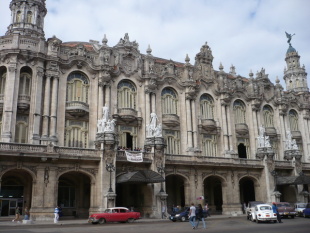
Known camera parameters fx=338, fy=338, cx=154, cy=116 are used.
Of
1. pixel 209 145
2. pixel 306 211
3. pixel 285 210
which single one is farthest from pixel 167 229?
pixel 209 145

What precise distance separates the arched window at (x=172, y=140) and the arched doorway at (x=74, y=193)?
34.3 ft

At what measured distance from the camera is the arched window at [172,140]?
1581 inches

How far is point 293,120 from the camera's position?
52.8 metres

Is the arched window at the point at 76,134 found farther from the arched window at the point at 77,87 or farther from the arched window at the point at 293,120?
the arched window at the point at 293,120

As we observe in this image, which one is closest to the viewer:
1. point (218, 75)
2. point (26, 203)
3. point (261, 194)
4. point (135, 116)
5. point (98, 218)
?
point (98, 218)

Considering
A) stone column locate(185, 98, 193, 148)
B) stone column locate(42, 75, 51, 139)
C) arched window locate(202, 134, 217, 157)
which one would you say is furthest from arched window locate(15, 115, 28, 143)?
arched window locate(202, 134, 217, 157)

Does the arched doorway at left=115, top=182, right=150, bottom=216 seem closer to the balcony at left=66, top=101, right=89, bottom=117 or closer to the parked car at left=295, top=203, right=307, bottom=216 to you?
the balcony at left=66, top=101, right=89, bottom=117

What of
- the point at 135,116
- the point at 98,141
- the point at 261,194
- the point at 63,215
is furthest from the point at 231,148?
the point at 63,215

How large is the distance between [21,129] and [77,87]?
24.7ft

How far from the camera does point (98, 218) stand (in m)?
26.2

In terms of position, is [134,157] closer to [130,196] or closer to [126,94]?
[130,196]

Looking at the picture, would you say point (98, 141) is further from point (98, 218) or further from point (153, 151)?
point (98, 218)

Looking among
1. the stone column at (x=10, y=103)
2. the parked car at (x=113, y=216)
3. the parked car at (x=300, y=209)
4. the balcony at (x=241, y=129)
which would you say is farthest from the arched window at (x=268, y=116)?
the stone column at (x=10, y=103)

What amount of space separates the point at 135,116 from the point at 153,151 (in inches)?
218
